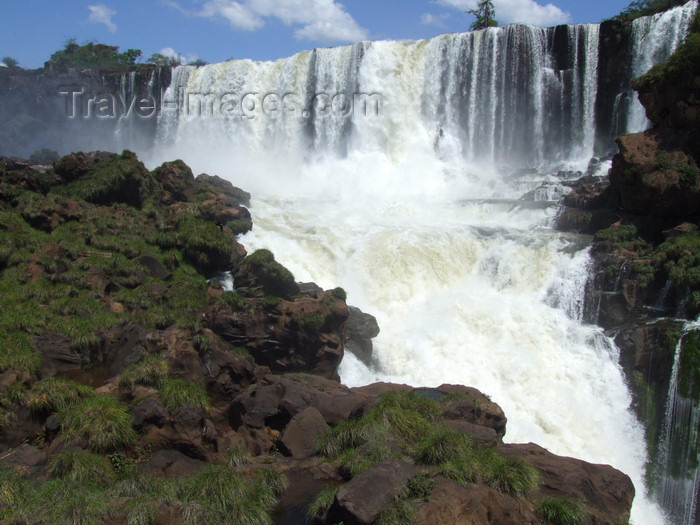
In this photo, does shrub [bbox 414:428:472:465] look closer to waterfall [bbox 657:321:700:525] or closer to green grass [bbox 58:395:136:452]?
green grass [bbox 58:395:136:452]

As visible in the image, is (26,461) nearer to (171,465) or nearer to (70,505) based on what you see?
(171,465)

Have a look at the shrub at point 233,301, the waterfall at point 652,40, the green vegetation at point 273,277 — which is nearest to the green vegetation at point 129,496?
the shrub at point 233,301

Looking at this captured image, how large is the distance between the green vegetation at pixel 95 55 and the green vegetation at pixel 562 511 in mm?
68916

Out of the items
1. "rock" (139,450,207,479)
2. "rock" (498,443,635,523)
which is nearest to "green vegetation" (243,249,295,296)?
"rock" (139,450,207,479)

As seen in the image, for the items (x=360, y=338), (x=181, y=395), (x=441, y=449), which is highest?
(x=441, y=449)

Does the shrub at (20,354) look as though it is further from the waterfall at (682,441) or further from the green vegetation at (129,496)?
the waterfall at (682,441)

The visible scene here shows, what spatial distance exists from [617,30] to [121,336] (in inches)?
1101

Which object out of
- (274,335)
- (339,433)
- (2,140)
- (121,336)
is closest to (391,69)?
(274,335)

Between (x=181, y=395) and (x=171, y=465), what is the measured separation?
4.81 feet

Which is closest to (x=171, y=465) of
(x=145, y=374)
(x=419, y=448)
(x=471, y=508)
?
(x=145, y=374)

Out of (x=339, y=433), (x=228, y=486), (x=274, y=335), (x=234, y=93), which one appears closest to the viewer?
(x=228, y=486)

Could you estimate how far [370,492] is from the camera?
684 cm

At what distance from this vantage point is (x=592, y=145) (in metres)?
30.7

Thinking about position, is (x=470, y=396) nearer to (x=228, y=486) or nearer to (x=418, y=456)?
(x=418, y=456)
